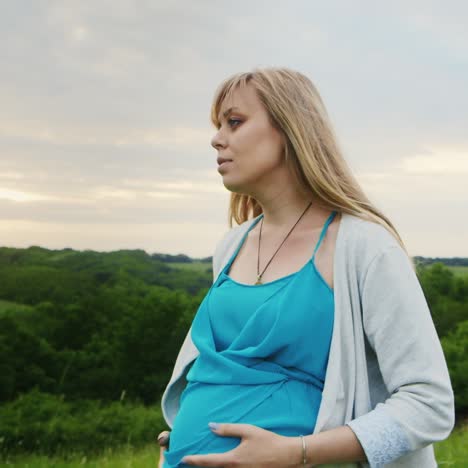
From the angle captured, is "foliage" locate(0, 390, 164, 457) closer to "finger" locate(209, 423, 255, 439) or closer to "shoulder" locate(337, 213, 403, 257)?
"finger" locate(209, 423, 255, 439)

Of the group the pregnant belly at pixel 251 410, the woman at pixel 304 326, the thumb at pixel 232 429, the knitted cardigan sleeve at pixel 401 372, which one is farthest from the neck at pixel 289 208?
the thumb at pixel 232 429

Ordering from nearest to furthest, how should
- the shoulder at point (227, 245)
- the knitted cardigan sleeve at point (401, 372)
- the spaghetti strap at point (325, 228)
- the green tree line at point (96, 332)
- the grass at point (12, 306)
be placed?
the knitted cardigan sleeve at point (401, 372) < the spaghetti strap at point (325, 228) < the shoulder at point (227, 245) < the green tree line at point (96, 332) < the grass at point (12, 306)

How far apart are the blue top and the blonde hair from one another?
17 cm

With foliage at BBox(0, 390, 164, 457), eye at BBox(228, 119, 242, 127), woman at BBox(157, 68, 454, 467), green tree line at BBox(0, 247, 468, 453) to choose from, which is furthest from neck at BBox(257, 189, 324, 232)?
green tree line at BBox(0, 247, 468, 453)

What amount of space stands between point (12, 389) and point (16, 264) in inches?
129

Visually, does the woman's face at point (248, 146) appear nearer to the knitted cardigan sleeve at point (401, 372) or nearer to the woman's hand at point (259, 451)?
the knitted cardigan sleeve at point (401, 372)

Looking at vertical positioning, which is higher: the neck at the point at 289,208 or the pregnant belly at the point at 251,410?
the neck at the point at 289,208

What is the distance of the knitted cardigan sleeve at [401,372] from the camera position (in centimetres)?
199

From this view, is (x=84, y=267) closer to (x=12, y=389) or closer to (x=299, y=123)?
(x=12, y=389)

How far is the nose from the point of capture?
243 centimetres

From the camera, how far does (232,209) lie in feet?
10.1

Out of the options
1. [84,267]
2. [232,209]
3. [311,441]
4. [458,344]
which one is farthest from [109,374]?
[311,441]

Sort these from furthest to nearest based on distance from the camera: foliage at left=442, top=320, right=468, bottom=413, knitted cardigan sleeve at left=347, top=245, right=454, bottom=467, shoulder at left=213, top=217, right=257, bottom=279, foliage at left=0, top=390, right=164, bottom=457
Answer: foliage at left=0, top=390, right=164, bottom=457, foliage at left=442, top=320, right=468, bottom=413, shoulder at left=213, top=217, right=257, bottom=279, knitted cardigan sleeve at left=347, top=245, right=454, bottom=467

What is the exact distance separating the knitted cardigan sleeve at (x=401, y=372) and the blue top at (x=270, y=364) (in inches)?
7.2
